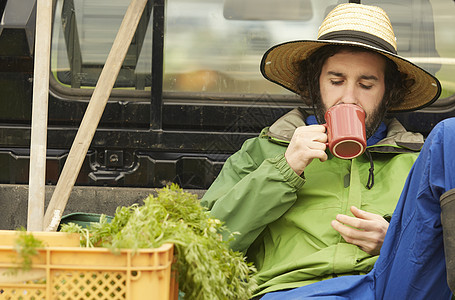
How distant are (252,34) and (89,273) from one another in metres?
2.14

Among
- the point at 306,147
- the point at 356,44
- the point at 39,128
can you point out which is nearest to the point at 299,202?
the point at 306,147

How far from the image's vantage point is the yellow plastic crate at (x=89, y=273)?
1.27m

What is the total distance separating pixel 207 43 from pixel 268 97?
397 millimetres

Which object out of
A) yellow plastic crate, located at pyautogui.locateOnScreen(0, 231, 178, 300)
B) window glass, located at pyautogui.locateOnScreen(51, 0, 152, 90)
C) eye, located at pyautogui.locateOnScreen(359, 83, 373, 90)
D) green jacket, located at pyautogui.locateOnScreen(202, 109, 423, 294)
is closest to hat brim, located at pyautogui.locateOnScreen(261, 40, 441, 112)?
eye, located at pyautogui.locateOnScreen(359, 83, 373, 90)

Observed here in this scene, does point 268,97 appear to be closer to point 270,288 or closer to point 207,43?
point 207,43

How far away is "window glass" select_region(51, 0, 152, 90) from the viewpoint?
318cm

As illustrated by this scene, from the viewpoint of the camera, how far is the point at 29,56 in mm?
3135

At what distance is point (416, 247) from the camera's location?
1.64 meters

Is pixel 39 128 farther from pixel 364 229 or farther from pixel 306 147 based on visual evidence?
pixel 364 229

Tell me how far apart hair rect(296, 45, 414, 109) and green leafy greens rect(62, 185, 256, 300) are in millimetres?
1044

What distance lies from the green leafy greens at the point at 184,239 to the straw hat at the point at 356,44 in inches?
39.4

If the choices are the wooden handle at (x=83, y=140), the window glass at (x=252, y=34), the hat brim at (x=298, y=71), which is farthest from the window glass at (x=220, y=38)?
the wooden handle at (x=83, y=140)

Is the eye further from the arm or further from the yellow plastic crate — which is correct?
the yellow plastic crate

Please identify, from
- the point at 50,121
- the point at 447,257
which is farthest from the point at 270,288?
the point at 50,121
